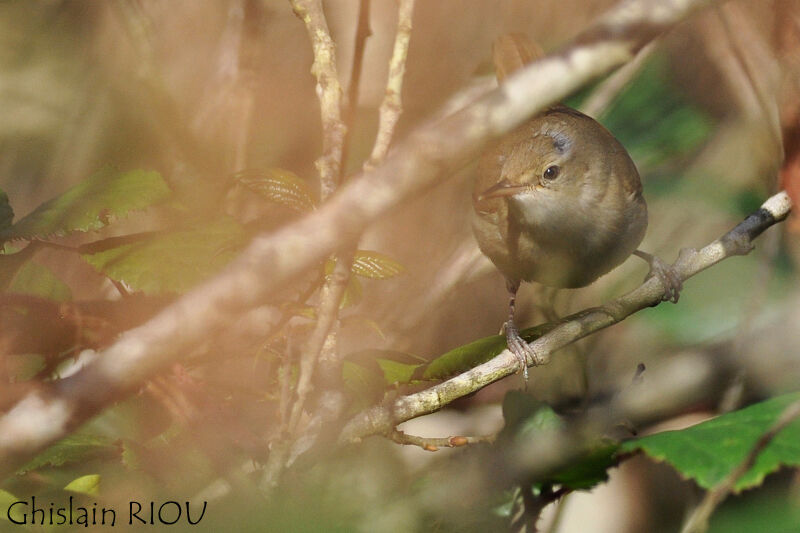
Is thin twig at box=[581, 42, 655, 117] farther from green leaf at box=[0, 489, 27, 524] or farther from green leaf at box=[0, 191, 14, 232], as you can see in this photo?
green leaf at box=[0, 489, 27, 524]

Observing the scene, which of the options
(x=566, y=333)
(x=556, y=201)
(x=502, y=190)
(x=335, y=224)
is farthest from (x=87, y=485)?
(x=556, y=201)

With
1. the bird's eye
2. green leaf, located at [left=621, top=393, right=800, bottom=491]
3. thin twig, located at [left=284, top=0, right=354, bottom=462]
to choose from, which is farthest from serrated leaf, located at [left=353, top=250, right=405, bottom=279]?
the bird's eye

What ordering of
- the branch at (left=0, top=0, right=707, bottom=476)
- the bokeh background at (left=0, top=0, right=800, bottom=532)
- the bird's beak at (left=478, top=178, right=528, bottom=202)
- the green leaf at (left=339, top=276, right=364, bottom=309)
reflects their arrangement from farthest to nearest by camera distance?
1. the bird's beak at (left=478, top=178, right=528, bottom=202)
2. the bokeh background at (left=0, top=0, right=800, bottom=532)
3. the green leaf at (left=339, top=276, right=364, bottom=309)
4. the branch at (left=0, top=0, right=707, bottom=476)

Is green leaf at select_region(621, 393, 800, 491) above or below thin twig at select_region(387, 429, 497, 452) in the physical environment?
below

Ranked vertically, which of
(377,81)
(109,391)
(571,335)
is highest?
(377,81)

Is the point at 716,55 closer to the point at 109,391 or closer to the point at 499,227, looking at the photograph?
the point at 499,227

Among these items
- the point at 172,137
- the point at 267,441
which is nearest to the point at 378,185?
the point at 267,441

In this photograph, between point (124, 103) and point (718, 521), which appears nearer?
point (718, 521)
